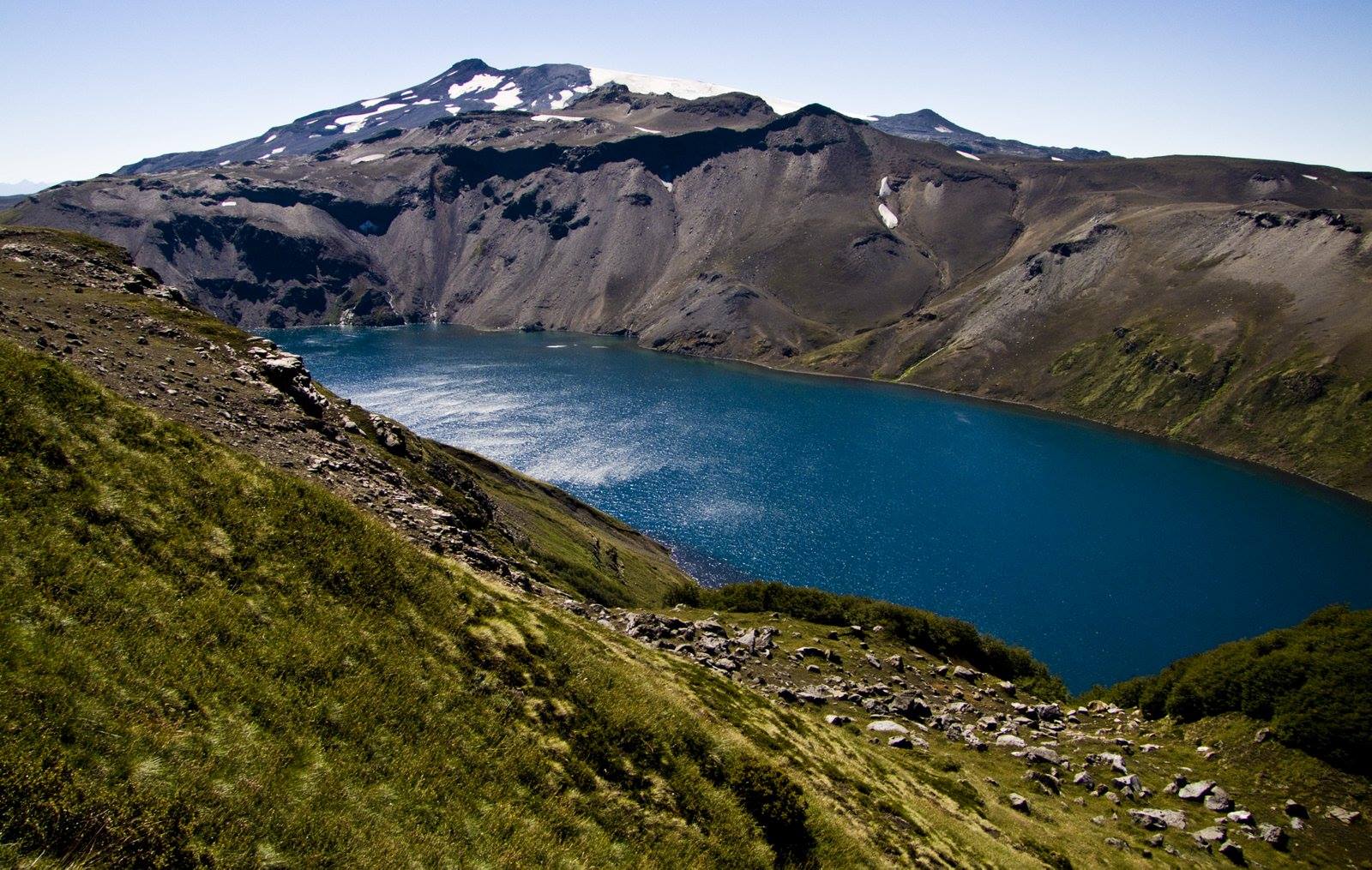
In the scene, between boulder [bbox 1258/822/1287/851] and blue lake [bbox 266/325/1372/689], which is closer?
boulder [bbox 1258/822/1287/851]

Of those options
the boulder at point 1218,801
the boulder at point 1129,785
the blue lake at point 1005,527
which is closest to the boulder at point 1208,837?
the boulder at point 1218,801

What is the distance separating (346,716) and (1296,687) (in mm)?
62852

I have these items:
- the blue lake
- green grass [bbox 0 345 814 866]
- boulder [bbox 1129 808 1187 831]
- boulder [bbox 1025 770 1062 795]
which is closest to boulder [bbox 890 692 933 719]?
boulder [bbox 1025 770 1062 795]

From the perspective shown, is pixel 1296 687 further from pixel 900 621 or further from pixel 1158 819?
pixel 900 621

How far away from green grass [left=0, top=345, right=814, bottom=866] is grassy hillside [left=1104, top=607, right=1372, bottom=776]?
45.4 meters

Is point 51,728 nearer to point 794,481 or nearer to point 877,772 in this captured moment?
point 877,772

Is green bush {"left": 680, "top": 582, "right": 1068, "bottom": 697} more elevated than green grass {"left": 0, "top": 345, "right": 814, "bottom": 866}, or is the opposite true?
green grass {"left": 0, "top": 345, "right": 814, "bottom": 866}

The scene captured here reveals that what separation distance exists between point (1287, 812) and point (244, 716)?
55008 mm

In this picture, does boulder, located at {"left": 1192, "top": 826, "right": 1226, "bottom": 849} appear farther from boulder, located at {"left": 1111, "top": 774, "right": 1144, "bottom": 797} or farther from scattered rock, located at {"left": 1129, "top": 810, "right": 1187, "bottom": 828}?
boulder, located at {"left": 1111, "top": 774, "right": 1144, "bottom": 797}

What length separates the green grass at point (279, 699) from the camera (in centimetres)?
1077

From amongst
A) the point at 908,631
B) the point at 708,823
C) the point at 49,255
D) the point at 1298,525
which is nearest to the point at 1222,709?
the point at 908,631

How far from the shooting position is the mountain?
37.1 ft

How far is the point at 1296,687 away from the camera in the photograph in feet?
160

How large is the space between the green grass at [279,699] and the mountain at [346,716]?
0.06 metres
